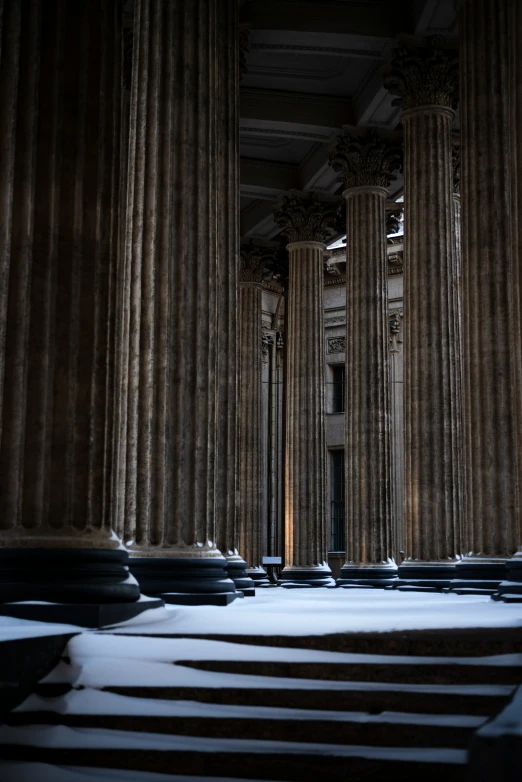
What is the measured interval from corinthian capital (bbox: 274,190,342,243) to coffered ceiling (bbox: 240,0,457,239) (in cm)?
37

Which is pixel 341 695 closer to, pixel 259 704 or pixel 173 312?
pixel 259 704

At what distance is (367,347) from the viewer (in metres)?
24.6

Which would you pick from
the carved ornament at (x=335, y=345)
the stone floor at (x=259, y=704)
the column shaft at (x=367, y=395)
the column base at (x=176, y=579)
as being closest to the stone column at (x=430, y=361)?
the column shaft at (x=367, y=395)

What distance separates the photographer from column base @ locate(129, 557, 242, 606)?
10.3 metres

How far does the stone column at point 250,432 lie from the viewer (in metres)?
28.9

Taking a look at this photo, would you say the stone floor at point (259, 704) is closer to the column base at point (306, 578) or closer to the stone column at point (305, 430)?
the column base at point (306, 578)

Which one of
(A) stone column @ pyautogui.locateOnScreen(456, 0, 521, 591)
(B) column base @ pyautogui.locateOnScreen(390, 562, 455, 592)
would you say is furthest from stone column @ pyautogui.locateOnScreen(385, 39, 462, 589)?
(A) stone column @ pyautogui.locateOnScreen(456, 0, 521, 591)

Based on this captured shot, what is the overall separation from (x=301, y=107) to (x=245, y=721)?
74.2 ft

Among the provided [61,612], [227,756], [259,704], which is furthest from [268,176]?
[227,756]

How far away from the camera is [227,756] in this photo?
215 inches

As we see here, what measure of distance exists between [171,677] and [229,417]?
312 inches

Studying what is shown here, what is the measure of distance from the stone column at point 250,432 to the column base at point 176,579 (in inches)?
694

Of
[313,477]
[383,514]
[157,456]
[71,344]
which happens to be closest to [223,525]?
[157,456]

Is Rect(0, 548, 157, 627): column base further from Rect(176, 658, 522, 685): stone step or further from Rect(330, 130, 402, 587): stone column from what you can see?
Rect(330, 130, 402, 587): stone column
